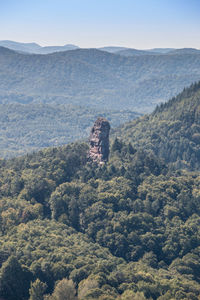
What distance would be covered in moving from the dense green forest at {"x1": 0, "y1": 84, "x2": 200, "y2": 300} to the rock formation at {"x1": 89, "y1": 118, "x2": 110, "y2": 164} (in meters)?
2.23

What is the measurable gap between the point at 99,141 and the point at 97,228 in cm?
2809

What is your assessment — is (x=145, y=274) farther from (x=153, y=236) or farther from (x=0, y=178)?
(x=0, y=178)

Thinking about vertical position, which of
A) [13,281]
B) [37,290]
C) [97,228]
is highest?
[13,281]

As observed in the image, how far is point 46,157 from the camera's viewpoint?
144750 mm

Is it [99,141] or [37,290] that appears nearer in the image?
[37,290]

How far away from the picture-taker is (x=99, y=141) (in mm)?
135500

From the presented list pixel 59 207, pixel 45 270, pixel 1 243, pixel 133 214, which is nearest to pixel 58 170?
pixel 59 207

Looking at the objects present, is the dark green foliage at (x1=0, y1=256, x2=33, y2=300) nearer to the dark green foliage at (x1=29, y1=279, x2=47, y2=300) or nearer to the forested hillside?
the forested hillside

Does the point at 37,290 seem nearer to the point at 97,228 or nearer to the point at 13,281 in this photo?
the point at 13,281

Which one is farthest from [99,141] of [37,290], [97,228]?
[37,290]

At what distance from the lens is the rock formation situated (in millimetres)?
135125

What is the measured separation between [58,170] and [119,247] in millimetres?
32918

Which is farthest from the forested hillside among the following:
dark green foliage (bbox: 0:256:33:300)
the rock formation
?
the rock formation

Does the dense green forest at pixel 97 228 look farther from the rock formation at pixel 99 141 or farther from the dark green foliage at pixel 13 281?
the rock formation at pixel 99 141
